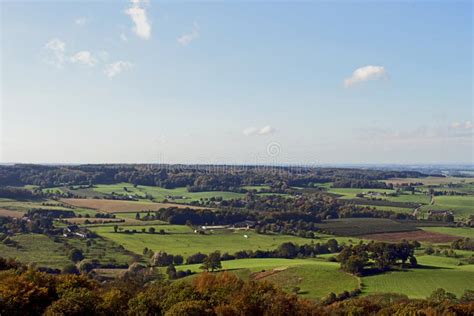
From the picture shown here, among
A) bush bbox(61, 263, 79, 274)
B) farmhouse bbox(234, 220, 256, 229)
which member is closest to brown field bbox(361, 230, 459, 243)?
farmhouse bbox(234, 220, 256, 229)

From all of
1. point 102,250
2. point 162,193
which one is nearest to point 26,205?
point 102,250

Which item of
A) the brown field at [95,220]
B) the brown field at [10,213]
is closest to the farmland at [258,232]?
the brown field at [95,220]

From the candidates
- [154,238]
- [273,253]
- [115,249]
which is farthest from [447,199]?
[115,249]

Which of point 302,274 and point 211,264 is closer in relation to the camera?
point 302,274

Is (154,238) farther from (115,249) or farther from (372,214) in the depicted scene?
(372,214)

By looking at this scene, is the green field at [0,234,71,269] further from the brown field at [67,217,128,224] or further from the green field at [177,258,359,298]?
the green field at [177,258,359,298]

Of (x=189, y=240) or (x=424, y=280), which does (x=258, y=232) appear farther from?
(x=424, y=280)

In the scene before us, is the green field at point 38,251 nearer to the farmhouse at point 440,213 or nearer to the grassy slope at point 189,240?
the grassy slope at point 189,240
